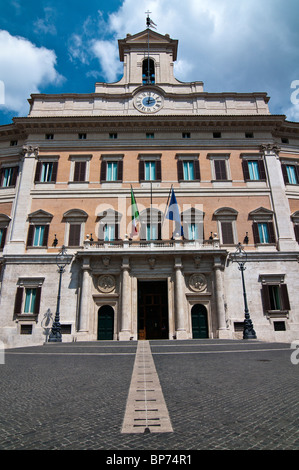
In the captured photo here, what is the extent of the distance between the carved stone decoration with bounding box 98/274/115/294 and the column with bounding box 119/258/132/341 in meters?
0.96

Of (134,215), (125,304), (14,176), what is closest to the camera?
(125,304)

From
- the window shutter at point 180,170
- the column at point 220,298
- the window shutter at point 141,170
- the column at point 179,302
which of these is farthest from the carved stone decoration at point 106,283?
the window shutter at point 180,170

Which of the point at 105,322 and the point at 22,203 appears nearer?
the point at 105,322

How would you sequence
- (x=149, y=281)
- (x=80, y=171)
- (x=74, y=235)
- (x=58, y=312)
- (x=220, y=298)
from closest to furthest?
(x=58, y=312), (x=220, y=298), (x=149, y=281), (x=74, y=235), (x=80, y=171)

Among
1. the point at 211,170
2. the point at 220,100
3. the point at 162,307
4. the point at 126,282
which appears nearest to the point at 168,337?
the point at 162,307

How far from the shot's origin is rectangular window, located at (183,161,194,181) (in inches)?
953

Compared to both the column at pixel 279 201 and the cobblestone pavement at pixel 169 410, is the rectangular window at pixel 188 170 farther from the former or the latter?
the cobblestone pavement at pixel 169 410

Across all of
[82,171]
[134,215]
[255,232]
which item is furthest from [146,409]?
[82,171]

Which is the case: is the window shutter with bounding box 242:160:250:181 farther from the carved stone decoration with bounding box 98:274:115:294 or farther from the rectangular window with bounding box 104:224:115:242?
the carved stone decoration with bounding box 98:274:115:294

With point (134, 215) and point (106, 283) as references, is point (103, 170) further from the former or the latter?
point (106, 283)

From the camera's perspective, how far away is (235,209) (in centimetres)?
2308

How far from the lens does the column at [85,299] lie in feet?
64.0

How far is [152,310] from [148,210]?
742 cm

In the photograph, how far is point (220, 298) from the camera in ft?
65.0
